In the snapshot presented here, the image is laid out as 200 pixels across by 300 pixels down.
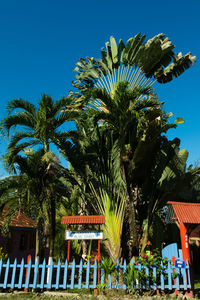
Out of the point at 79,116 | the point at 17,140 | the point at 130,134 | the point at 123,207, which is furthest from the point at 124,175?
the point at 17,140

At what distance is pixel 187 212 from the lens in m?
7.75

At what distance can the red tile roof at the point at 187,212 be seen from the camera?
749 centimetres

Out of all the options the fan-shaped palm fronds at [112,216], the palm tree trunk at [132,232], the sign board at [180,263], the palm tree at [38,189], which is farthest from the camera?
the palm tree trunk at [132,232]

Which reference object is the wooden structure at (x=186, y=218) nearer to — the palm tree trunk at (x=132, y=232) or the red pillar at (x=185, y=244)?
the red pillar at (x=185, y=244)

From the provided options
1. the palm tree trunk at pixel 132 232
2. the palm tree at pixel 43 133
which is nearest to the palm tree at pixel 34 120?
the palm tree at pixel 43 133

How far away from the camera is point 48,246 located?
312 inches

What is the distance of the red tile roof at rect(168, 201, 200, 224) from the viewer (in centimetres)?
749

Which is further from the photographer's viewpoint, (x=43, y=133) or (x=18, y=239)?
(x=18, y=239)

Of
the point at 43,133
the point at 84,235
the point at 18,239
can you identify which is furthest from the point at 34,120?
the point at 18,239

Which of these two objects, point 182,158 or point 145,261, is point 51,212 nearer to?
point 145,261

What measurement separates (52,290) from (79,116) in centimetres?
568

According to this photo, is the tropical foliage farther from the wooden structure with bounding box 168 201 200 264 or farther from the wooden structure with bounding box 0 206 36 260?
the wooden structure with bounding box 0 206 36 260

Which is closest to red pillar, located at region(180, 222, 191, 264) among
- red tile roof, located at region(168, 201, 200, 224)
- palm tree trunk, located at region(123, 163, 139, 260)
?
red tile roof, located at region(168, 201, 200, 224)

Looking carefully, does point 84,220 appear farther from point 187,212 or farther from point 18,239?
point 18,239
